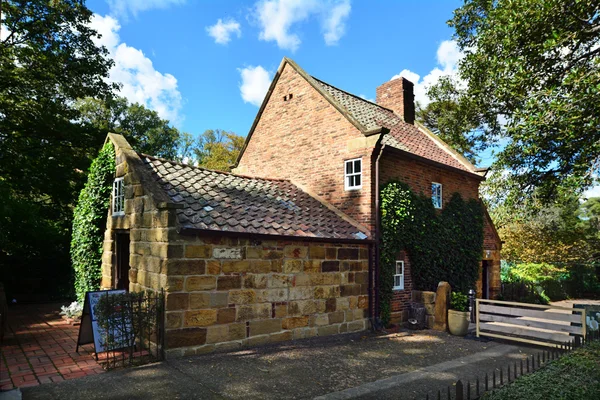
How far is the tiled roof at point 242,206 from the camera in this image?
8319 millimetres

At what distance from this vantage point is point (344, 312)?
10.3 meters

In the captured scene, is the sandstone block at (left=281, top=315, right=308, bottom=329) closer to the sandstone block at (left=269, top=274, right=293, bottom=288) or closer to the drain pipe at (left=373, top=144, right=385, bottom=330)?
the sandstone block at (left=269, top=274, right=293, bottom=288)

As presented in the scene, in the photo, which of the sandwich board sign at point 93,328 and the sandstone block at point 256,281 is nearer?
the sandwich board sign at point 93,328

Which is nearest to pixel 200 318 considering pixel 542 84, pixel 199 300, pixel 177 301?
pixel 199 300

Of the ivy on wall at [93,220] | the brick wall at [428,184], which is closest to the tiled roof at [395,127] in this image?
the brick wall at [428,184]

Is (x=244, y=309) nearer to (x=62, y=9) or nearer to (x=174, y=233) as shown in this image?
(x=174, y=233)

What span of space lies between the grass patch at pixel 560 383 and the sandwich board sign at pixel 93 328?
256 inches

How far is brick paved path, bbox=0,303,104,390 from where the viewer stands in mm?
6289

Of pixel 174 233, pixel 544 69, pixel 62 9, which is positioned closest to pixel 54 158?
pixel 62 9

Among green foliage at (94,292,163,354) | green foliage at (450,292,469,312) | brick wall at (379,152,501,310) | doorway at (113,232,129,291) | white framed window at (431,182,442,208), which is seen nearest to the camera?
green foliage at (94,292,163,354)

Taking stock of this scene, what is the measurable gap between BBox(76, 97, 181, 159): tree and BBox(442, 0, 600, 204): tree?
26.5 m

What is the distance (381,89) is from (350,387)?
1500cm

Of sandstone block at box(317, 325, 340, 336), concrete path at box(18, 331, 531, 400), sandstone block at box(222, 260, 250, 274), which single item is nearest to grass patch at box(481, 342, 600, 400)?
concrete path at box(18, 331, 531, 400)

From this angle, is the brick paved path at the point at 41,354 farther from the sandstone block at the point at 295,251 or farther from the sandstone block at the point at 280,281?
the sandstone block at the point at 295,251
